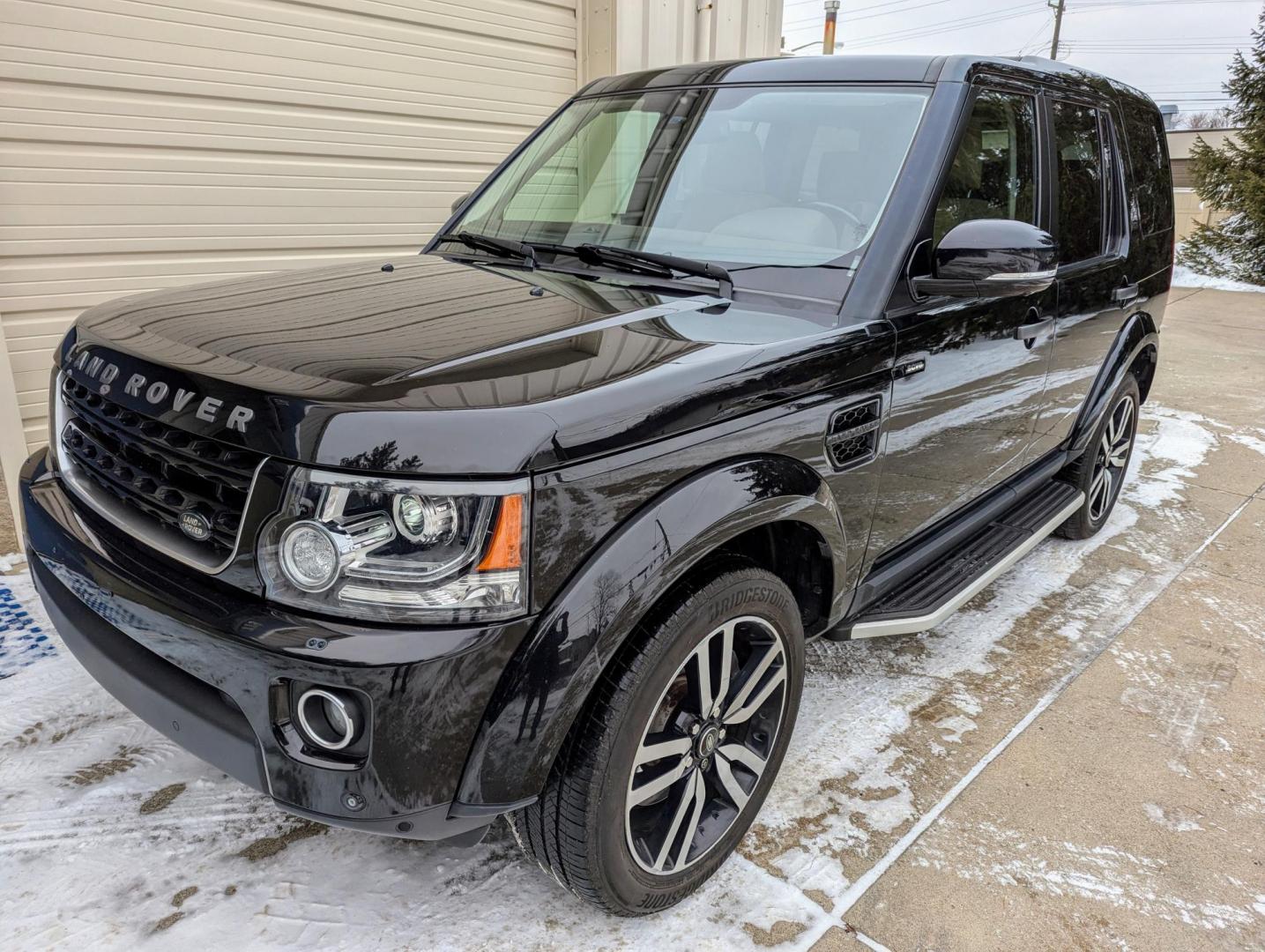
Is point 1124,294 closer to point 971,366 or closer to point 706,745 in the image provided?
point 971,366

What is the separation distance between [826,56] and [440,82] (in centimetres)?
323

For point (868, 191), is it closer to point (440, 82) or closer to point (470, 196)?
point (470, 196)

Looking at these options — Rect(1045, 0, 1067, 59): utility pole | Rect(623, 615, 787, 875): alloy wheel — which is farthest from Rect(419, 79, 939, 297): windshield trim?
Rect(1045, 0, 1067, 59): utility pole

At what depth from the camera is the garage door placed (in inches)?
158

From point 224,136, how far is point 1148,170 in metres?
4.51


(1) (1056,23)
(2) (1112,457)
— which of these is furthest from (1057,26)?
(2) (1112,457)

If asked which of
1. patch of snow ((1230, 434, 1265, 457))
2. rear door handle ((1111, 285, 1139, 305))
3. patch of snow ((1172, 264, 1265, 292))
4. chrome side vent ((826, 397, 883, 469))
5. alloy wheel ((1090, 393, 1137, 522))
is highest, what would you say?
rear door handle ((1111, 285, 1139, 305))

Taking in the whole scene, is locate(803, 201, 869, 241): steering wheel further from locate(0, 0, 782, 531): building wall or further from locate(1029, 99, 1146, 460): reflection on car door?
locate(0, 0, 782, 531): building wall

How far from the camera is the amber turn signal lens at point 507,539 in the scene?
1549 mm

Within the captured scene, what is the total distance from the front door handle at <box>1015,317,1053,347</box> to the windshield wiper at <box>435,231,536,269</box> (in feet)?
5.26

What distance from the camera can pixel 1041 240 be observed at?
2.44 m

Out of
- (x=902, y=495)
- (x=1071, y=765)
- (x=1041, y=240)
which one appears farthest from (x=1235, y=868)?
(x=1041, y=240)

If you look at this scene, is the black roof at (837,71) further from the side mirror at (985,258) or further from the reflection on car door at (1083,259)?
the side mirror at (985,258)

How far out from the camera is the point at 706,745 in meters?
2.08
